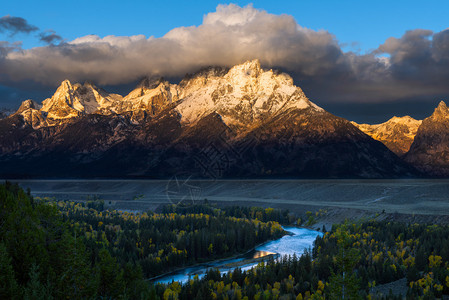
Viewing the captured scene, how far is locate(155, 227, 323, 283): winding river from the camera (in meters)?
79.4

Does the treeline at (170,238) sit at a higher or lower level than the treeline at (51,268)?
lower

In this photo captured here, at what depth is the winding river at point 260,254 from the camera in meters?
79.4

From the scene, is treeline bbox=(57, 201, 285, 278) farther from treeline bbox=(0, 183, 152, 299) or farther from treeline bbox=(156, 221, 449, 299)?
treeline bbox=(156, 221, 449, 299)

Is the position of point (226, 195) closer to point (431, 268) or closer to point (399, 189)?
point (399, 189)

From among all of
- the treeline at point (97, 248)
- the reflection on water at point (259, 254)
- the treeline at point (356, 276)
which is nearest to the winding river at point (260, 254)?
the reflection on water at point (259, 254)

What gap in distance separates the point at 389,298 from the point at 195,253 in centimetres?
5020

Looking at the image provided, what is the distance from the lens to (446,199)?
128 m

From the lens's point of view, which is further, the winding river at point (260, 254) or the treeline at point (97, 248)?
the winding river at point (260, 254)

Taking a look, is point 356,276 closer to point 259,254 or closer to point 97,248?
point 259,254

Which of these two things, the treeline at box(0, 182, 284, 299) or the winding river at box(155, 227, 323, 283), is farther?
the winding river at box(155, 227, 323, 283)

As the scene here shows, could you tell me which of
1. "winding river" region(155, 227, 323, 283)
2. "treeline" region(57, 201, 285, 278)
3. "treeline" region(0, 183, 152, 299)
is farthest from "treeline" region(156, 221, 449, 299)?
"treeline" region(57, 201, 285, 278)

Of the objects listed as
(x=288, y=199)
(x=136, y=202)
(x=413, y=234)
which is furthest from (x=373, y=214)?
(x=136, y=202)

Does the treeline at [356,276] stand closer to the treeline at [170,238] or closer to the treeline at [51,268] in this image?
the treeline at [51,268]

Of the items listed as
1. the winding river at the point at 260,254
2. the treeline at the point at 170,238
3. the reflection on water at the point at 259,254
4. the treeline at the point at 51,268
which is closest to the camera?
the treeline at the point at 51,268
